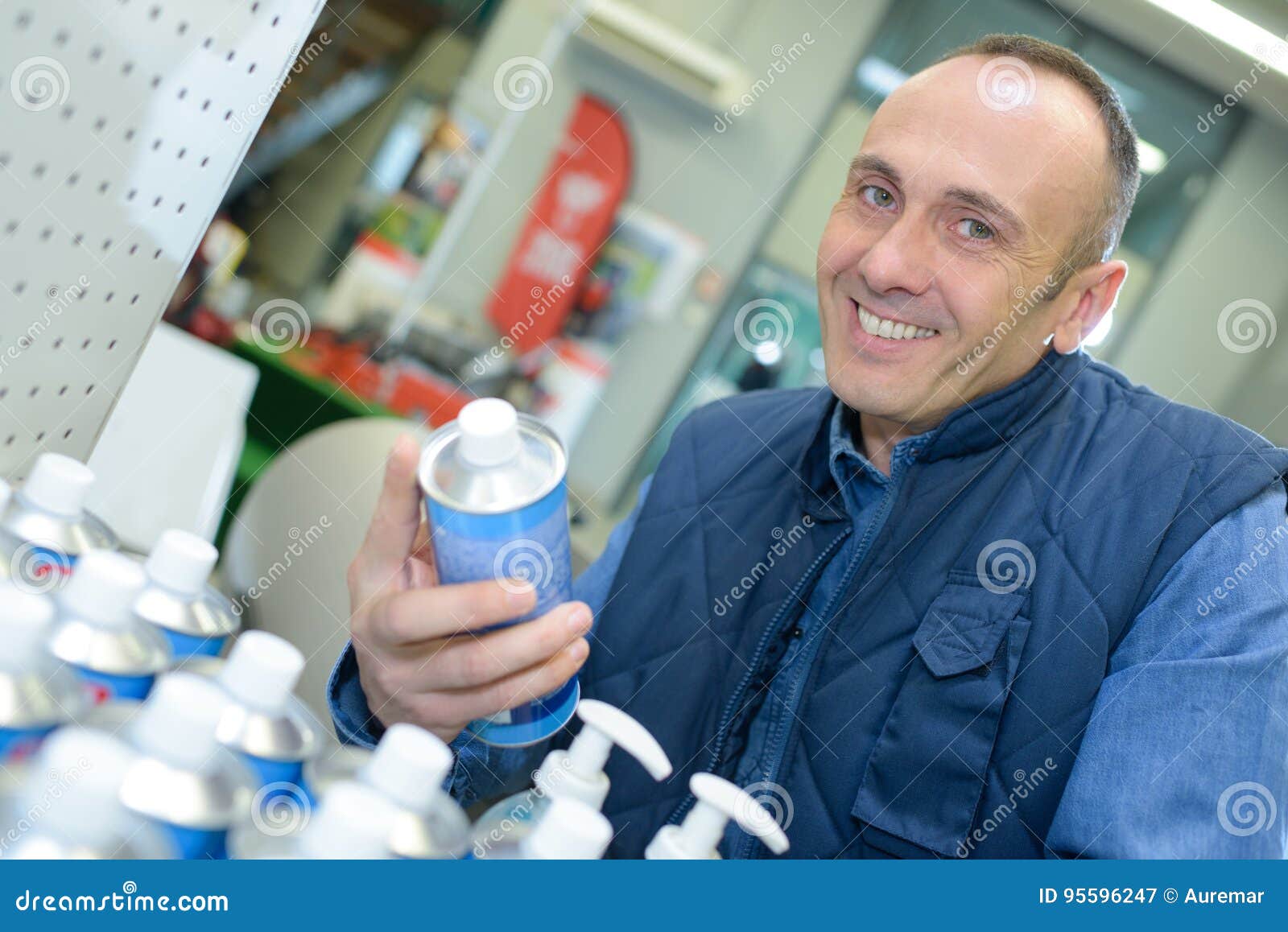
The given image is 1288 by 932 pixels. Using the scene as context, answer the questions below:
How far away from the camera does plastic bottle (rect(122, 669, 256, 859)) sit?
0.53 meters

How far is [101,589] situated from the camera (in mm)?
630

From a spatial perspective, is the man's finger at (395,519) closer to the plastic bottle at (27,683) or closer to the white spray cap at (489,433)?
the white spray cap at (489,433)

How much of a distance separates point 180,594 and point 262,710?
0.15 metres

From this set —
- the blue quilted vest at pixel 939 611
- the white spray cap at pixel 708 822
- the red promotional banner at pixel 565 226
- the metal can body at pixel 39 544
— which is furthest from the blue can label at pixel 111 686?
the red promotional banner at pixel 565 226

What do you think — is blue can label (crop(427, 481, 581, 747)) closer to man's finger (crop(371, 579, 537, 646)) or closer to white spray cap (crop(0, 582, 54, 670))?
man's finger (crop(371, 579, 537, 646))

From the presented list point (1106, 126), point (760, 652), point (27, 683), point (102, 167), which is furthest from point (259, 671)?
point (1106, 126)

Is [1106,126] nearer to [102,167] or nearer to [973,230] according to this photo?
[973,230]

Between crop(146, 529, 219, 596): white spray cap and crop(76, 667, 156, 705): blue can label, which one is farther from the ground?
crop(146, 529, 219, 596): white spray cap

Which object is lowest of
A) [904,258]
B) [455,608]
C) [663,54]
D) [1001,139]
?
[455,608]

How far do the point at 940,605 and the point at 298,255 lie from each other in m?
6.80

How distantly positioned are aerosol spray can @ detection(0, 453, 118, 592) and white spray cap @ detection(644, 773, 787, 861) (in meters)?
0.47

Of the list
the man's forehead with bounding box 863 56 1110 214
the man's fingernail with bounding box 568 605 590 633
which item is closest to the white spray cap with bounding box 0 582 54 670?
the man's fingernail with bounding box 568 605 590 633
